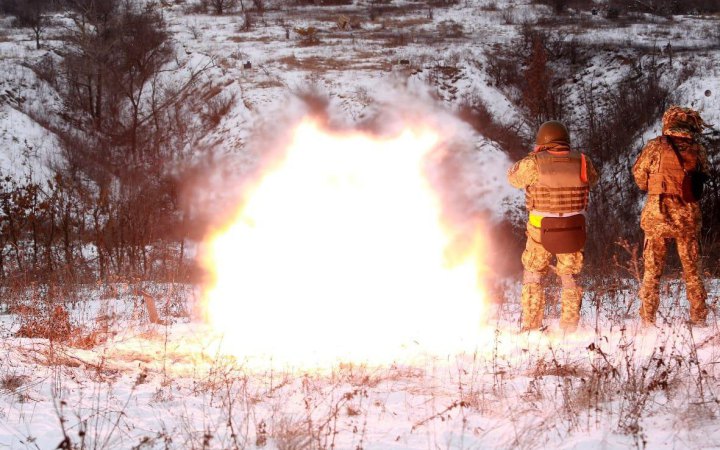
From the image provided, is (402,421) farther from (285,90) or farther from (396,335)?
(285,90)

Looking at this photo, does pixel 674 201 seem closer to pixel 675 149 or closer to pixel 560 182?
pixel 675 149

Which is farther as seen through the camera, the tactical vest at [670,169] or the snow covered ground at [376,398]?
the tactical vest at [670,169]

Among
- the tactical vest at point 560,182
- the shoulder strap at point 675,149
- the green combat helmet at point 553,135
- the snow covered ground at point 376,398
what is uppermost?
the green combat helmet at point 553,135

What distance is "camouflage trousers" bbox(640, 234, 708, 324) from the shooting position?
5883mm

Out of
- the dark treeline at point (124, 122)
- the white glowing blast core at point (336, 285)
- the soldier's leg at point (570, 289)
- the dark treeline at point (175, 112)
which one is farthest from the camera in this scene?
the dark treeline at point (175, 112)

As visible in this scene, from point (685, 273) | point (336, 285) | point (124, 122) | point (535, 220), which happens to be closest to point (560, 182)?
point (535, 220)

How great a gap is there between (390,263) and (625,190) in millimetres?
14582

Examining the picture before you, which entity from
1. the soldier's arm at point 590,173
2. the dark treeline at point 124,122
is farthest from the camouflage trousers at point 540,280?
the dark treeline at point 124,122

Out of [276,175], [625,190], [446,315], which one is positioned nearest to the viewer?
[446,315]

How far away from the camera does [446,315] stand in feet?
25.5

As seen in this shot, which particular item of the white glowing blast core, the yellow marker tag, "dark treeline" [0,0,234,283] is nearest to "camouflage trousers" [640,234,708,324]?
the yellow marker tag

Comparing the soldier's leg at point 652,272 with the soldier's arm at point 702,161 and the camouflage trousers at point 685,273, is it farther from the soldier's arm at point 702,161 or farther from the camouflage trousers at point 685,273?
the soldier's arm at point 702,161

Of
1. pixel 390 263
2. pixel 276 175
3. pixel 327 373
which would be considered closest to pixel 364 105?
pixel 276 175

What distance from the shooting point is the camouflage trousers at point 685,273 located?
232 inches
